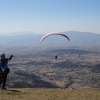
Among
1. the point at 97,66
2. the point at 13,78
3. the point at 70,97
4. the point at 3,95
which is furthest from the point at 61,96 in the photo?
the point at 97,66

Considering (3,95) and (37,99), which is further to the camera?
(3,95)

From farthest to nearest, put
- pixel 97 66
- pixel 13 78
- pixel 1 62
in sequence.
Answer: pixel 97 66 → pixel 13 78 → pixel 1 62

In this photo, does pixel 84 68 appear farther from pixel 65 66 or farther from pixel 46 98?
pixel 46 98

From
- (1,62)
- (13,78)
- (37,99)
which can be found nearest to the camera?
(37,99)

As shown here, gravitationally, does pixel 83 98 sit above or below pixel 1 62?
below

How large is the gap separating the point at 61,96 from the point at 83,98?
1.48 m

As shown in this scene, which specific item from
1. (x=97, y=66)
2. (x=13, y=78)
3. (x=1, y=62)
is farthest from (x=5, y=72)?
(x=97, y=66)

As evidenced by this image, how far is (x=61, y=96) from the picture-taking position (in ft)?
45.4

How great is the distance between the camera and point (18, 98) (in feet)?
43.6

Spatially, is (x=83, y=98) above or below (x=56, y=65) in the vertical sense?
above

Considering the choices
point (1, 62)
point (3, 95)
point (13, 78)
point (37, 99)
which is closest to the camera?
point (37, 99)

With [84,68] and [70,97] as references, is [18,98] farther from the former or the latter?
[84,68]

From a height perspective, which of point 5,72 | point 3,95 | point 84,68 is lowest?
point 84,68

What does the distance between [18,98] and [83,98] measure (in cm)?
411
